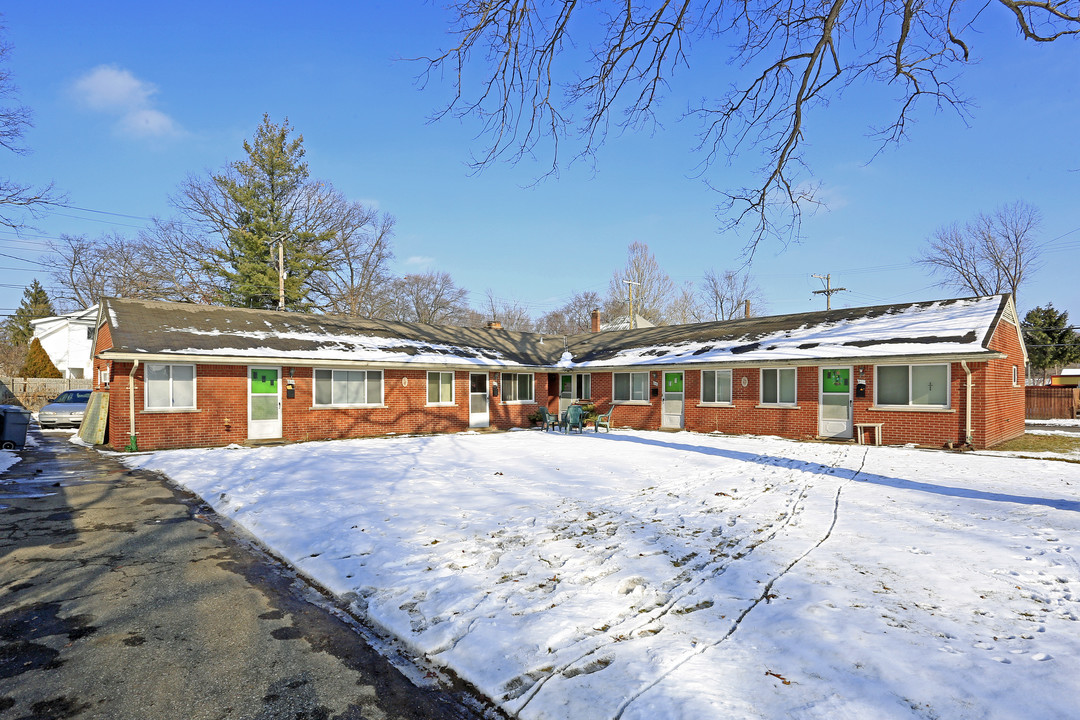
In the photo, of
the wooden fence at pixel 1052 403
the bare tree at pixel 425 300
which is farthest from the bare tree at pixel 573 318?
the wooden fence at pixel 1052 403

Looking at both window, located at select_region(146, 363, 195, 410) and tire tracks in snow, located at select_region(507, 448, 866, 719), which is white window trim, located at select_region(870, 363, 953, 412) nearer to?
tire tracks in snow, located at select_region(507, 448, 866, 719)

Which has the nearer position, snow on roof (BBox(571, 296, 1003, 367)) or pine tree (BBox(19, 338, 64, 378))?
snow on roof (BBox(571, 296, 1003, 367))

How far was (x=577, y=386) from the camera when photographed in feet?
77.4

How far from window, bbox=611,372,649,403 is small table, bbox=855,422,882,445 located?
7083 millimetres

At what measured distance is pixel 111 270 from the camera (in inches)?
1560

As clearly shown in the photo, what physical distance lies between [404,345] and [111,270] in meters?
32.4

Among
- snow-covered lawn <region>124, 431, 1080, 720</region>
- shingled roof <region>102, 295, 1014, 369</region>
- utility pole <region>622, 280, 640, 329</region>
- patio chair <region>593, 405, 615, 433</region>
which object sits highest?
utility pole <region>622, 280, 640, 329</region>

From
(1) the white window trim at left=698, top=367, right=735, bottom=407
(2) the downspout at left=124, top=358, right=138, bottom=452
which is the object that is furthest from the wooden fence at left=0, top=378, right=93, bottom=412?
(1) the white window trim at left=698, top=367, right=735, bottom=407

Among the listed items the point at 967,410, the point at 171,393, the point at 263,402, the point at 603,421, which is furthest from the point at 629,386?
the point at 171,393

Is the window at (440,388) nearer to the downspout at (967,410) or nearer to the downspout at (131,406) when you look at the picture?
the downspout at (131,406)

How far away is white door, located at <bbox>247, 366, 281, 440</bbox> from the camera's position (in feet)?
52.3

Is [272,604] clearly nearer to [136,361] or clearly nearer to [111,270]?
[136,361]

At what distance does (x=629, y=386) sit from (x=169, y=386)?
583 inches

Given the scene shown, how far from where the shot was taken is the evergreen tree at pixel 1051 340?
116 ft
